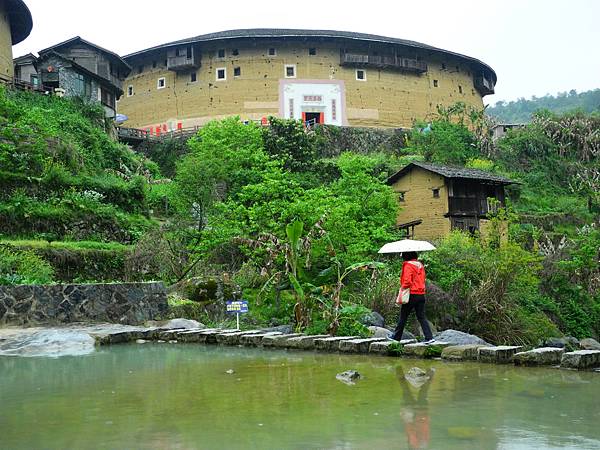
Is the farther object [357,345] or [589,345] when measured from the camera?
[589,345]

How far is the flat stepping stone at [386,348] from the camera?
27.8 ft

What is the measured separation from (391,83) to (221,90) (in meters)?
11.9

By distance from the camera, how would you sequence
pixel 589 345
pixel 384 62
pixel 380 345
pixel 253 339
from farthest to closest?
pixel 384 62
pixel 589 345
pixel 253 339
pixel 380 345

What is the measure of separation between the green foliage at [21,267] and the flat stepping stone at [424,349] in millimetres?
7595

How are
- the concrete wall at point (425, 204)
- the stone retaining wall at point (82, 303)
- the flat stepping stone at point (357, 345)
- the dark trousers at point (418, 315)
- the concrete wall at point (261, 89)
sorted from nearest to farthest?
1. the flat stepping stone at point (357, 345)
2. the dark trousers at point (418, 315)
3. the stone retaining wall at point (82, 303)
4. the concrete wall at point (425, 204)
5. the concrete wall at point (261, 89)

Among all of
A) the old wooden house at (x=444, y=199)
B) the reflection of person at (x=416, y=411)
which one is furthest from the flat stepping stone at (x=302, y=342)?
the old wooden house at (x=444, y=199)

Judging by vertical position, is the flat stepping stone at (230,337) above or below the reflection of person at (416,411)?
below

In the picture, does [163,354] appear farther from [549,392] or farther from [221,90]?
[221,90]

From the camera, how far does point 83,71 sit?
3403cm

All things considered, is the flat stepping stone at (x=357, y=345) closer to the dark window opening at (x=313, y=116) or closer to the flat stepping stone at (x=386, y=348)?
the flat stepping stone at (x=386, y=348)

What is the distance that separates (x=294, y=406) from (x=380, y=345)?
3.62 meters

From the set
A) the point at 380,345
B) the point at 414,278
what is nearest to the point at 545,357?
the point at 380,345

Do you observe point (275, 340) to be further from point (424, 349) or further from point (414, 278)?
point (424, 349)

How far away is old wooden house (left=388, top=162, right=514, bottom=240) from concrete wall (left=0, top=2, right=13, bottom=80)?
1947cm
